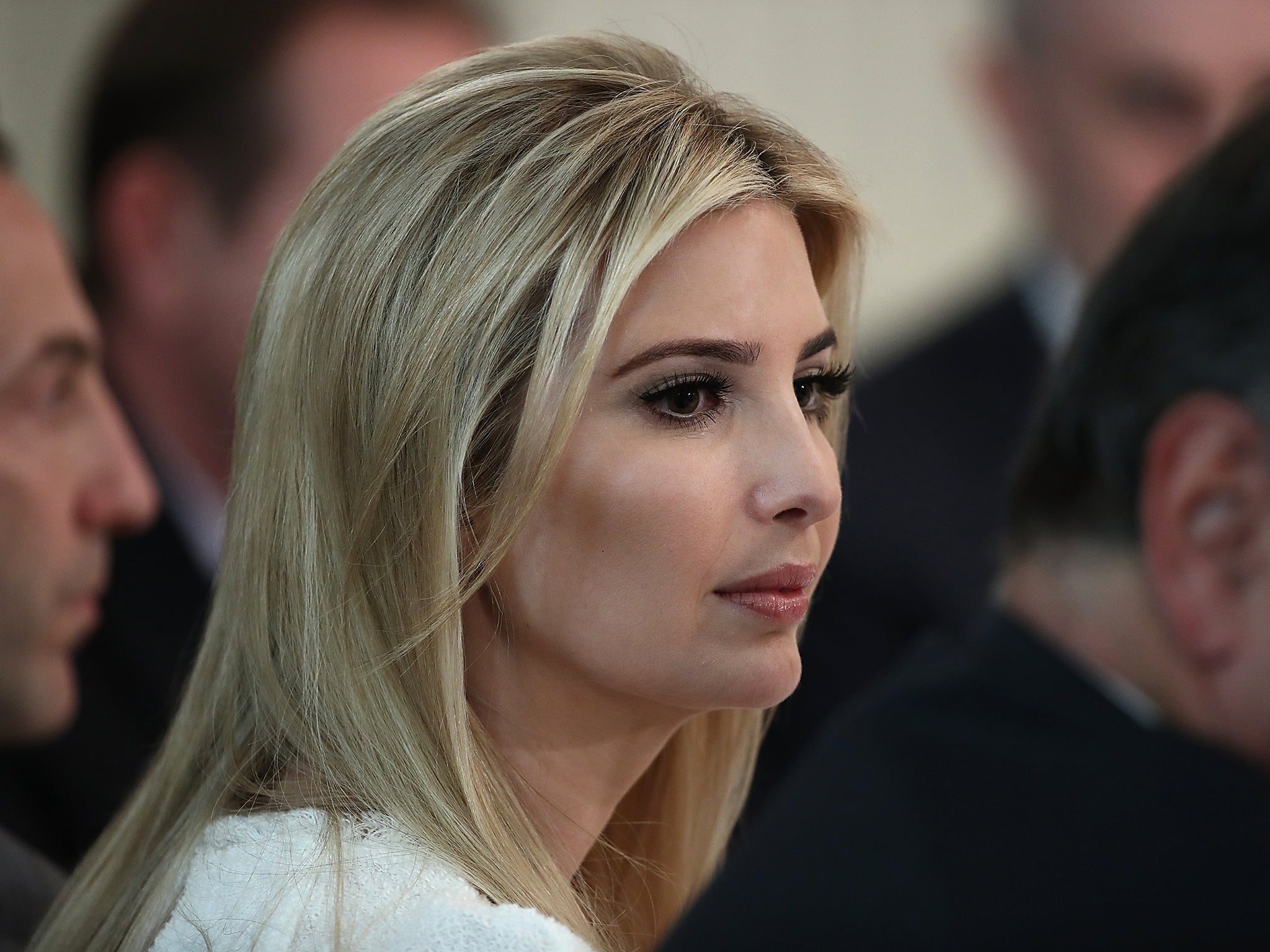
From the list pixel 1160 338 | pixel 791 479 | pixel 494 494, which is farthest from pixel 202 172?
pixel 1160 338

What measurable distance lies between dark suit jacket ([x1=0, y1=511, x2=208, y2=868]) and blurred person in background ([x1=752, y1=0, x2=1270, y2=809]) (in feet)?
3.34

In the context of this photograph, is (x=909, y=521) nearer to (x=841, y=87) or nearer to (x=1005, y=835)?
(x=841, y=87)

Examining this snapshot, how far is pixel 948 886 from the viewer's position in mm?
942

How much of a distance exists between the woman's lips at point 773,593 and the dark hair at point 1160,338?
203 millimetres

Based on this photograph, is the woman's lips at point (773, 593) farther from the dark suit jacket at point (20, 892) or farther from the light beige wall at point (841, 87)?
the light beige wall at point (841, 87)

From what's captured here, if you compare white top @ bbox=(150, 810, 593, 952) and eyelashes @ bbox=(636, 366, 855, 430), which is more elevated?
eyelashes @ bbox=(636, 366, 855, 430)

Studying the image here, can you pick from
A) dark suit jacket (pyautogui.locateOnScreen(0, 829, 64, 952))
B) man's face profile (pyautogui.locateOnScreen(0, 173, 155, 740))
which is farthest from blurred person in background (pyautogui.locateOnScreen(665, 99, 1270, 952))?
man's face profile (pyautogui.locateOnScreen(0, 173, 155, 740))

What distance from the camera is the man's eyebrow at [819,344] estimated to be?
1374 millimetres

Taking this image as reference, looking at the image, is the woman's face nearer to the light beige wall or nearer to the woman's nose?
the woman's nose

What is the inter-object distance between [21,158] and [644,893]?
282cm

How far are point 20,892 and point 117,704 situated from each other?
901 millimetres

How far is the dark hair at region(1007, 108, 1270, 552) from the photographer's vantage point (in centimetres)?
104

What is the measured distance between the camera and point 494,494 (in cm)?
129

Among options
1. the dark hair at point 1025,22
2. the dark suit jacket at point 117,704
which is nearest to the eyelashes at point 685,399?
the dark suit jacket at point 117,704
